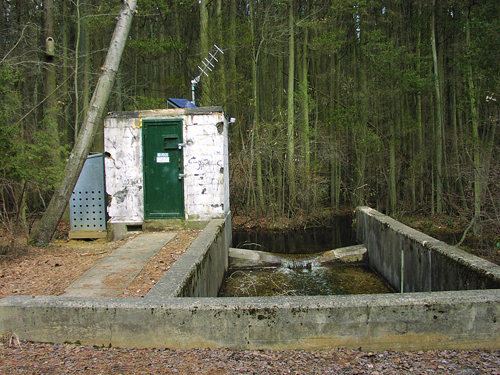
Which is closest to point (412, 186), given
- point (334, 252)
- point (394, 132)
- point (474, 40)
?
point (394, 132)

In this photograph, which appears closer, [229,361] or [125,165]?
[229,361]

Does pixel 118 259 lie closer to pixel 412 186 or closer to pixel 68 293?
pixel 68 293

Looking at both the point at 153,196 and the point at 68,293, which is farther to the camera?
the point at 153,196

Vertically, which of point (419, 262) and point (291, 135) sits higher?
point (291, 135)

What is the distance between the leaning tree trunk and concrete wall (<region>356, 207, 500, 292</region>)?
6.50m

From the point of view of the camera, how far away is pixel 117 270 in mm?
5219

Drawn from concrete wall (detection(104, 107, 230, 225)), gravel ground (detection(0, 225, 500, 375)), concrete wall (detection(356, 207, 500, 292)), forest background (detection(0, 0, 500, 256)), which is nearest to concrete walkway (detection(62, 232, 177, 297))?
gravel ground (detection(0, 225, 500, 375))

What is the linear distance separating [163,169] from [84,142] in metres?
1.66

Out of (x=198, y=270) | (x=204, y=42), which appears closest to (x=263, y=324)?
(x=198, y=270)

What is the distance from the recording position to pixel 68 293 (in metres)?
4.34

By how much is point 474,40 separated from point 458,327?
13682mm

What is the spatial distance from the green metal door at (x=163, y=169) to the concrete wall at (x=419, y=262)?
4.52 metres

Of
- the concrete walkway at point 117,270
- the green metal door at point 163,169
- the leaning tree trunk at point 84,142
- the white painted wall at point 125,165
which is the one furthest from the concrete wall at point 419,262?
the leaning tree trunk at point 84,142

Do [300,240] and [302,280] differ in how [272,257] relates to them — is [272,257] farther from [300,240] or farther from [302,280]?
[300,240]
